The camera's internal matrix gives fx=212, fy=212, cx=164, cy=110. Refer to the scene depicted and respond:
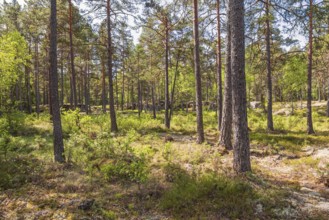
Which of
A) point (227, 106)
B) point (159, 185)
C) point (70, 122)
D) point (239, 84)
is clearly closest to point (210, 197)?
point (159, 185)

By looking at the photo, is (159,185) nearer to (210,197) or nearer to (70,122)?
(210,197)

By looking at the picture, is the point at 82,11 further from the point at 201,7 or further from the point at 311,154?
the point at 311,154

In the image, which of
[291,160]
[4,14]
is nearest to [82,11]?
[291,160]

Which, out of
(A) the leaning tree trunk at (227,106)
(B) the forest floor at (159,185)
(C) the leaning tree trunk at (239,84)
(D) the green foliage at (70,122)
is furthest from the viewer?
(D) the green foliage at (70,122)

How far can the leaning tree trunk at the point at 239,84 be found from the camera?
5605mm

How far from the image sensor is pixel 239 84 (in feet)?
18.5

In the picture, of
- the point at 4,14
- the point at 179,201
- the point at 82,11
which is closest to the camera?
the point at 179,201

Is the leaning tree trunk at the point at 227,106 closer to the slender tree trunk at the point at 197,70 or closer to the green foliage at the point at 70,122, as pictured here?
the slender tree trunk at the point at 197,70

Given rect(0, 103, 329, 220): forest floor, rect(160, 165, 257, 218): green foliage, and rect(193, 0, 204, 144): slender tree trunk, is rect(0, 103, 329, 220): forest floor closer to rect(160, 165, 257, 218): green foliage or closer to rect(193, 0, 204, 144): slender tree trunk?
rect(160, 165, 257, 218): green foliage

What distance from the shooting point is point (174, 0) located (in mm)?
9922

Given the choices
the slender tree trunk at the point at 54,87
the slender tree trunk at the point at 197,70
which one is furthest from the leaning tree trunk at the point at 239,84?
the slender tree trunk at the point at 54,87

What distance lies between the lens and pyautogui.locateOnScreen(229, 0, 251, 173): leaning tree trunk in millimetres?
5605

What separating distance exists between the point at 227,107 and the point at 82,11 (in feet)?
32.6

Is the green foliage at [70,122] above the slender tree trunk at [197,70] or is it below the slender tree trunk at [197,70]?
below
